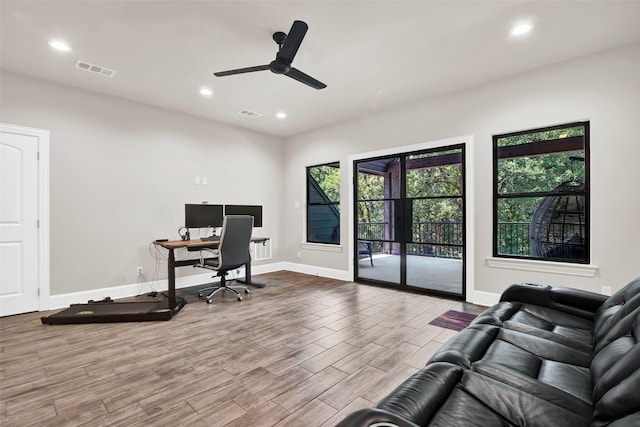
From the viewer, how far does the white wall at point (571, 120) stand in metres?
3.01

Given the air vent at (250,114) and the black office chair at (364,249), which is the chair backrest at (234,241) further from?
the black office chair at (364,249)

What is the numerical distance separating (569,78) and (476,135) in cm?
105

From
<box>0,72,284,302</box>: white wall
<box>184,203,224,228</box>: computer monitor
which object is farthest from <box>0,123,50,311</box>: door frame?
<box>184,203,224,228</box>: computer monitor

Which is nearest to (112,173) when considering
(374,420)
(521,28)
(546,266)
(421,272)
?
(374,420)

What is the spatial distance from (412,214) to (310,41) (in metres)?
2.82

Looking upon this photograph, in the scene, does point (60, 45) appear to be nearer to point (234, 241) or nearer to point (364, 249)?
point (234, 241)

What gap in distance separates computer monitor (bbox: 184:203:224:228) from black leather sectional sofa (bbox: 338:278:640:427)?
404cm

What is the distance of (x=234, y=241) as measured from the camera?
4.20m

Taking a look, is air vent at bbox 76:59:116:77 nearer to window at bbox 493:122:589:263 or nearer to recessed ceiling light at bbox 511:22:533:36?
recessed ceiling light at bbox 511:22:533:36

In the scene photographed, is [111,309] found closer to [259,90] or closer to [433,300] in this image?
[259,90]

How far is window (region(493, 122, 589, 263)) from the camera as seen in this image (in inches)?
132

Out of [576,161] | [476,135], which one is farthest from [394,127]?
[576,161]

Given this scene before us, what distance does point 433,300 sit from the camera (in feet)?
13.5

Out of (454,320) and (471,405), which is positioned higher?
(471,405)
